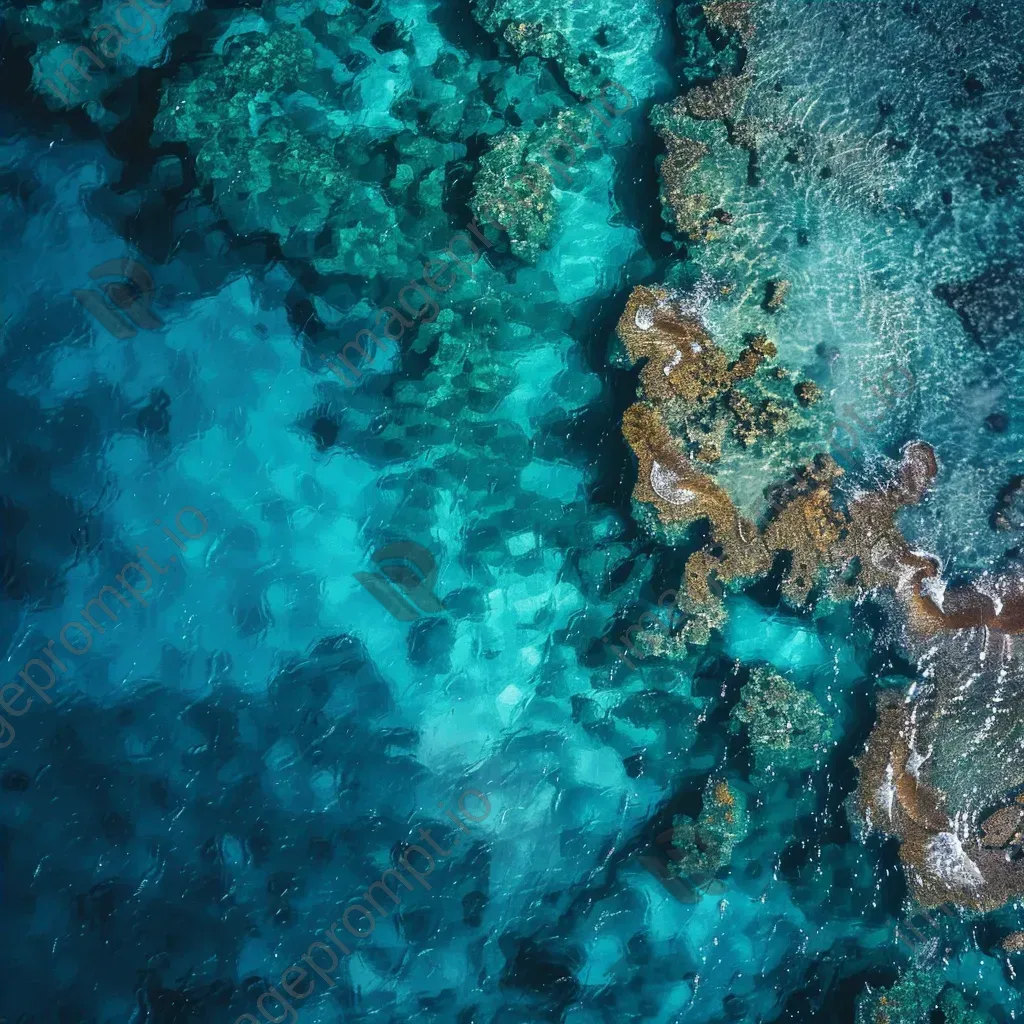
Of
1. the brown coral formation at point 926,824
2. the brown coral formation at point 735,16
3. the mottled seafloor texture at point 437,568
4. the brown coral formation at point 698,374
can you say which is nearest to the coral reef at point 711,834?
the mottled seafloor texture at point 437,568

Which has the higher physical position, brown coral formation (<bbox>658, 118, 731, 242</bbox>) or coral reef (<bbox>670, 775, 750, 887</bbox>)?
brown coral formation (<bbox>658, 118, 731, 242</bbox>)

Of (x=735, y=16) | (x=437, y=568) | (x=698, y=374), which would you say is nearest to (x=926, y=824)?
(x=698, y=374)

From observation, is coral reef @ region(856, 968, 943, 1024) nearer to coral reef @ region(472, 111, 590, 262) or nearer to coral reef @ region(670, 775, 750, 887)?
coral reef @ region(670, 775, 750, 887)

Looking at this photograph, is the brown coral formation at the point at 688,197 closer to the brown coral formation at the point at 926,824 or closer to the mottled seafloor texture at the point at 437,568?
the mottled seafloor texture at the point at 437,568

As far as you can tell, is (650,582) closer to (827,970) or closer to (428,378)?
(428,378)

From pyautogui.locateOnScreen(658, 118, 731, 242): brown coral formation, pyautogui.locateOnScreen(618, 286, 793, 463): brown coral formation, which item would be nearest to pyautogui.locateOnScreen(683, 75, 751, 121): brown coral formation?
pyautogui.locateOnScreen(658, 118, 731, 242): brown coral formation

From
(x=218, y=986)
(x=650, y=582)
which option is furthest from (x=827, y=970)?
(x=218, y=986)

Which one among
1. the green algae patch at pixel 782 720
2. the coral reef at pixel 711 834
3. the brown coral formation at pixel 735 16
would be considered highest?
the brown coral formation at pixel 735 16
